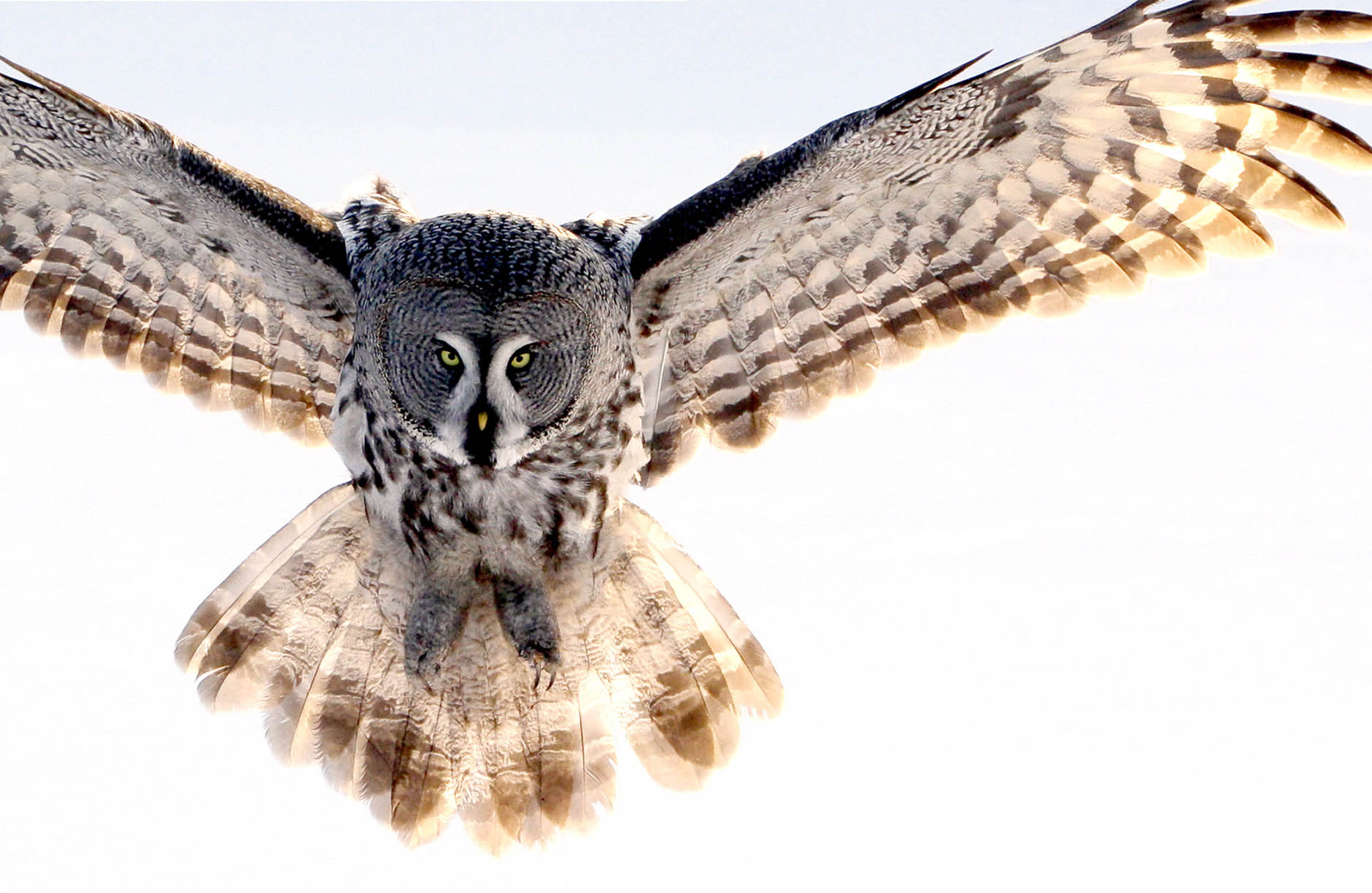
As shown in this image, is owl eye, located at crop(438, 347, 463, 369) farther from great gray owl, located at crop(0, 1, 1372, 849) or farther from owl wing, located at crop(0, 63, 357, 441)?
owl wing, located at crop(0, 63, 357, 441)

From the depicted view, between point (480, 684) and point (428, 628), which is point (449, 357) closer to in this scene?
point (428, 628)

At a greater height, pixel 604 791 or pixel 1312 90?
pixel 1312 90

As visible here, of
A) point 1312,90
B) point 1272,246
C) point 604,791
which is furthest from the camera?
point 604,791

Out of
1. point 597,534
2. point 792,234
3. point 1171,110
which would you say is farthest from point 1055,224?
point 597,534

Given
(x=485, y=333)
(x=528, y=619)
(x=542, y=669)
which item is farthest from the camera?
(x=542, y=669)

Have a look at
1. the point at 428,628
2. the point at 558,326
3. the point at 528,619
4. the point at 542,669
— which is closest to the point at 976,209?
the point at 558,326

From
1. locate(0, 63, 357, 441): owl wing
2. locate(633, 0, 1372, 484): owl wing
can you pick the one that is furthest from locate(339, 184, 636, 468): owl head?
locate(0, 63, 357, 441): owl wing

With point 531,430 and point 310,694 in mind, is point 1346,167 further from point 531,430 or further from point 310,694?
point 310,694
